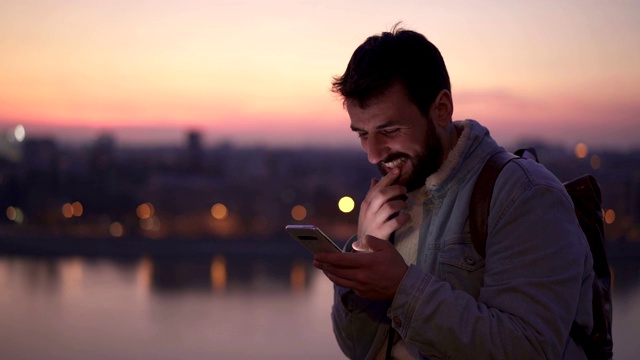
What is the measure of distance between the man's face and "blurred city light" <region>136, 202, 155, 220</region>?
18.7 m

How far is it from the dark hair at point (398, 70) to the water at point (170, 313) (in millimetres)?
6188

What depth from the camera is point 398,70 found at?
5.06 feet

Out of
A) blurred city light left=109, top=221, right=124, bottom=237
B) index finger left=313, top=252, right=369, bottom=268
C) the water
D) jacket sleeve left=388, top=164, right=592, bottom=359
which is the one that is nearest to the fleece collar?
jacket sleeve left=388, top=164, right=592, bottom=359

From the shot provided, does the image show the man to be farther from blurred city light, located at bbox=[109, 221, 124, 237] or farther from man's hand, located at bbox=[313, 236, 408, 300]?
blurred city light, located at bbox=[109, 221, 124, 237]

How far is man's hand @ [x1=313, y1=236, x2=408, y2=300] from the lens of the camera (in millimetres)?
1345

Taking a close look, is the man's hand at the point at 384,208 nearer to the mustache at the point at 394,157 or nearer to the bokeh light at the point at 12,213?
the mustache at the point at 394,157

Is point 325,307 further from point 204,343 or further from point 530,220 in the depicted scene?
point 530,220

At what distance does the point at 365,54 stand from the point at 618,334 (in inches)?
312

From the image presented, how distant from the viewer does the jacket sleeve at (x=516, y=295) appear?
4.28ft

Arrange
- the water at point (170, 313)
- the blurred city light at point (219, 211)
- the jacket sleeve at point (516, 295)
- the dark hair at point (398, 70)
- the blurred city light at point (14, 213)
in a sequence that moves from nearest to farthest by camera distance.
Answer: the jacket sleeve at point (516, 295), the dark hair at point (398, 70), the water at point (170, 313), the blurred city light at point (14, 213), the blurred city light at point (219, 211)

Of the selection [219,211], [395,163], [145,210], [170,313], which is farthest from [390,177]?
[145,210]

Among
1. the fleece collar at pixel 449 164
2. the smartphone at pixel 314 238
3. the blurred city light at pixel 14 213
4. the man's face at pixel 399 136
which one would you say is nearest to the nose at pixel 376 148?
the man's face at pixel 399 136

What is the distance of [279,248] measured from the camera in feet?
56.2

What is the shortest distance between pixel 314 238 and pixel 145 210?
19135mm
